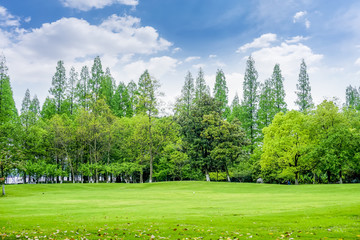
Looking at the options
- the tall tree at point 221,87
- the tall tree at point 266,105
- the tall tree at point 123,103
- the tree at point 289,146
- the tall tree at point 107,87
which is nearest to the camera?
the tree at point 289,146

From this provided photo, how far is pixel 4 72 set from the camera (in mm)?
50938

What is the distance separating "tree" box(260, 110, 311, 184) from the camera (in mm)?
40375

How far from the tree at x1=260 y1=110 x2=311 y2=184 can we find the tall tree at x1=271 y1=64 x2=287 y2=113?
1779cm

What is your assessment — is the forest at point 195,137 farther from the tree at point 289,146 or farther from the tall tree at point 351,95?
the tall tree at point 351,95

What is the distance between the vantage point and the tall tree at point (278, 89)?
6135cm

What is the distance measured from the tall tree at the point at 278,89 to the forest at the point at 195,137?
212 mm

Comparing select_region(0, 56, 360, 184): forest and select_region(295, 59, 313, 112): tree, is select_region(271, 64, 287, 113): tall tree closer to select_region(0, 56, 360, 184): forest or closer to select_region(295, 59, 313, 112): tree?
select_region(0, 56, 360, 184): forest

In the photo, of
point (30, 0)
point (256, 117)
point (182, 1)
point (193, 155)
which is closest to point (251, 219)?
point (30, 0)

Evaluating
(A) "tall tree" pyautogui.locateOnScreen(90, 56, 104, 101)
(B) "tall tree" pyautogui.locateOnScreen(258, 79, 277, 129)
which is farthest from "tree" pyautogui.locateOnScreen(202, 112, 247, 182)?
(A) "tall tree" pyautogui.locateOnScreen(90, 56, 104, 101)

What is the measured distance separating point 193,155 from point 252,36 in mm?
22688

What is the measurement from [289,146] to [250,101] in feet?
76.4

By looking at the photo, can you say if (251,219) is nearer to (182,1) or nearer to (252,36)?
(182,1)

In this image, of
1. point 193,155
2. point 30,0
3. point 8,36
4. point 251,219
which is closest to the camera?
point 251,219

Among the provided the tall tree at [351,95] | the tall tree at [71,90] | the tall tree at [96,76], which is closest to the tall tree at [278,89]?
the tall tree at [351,95]
